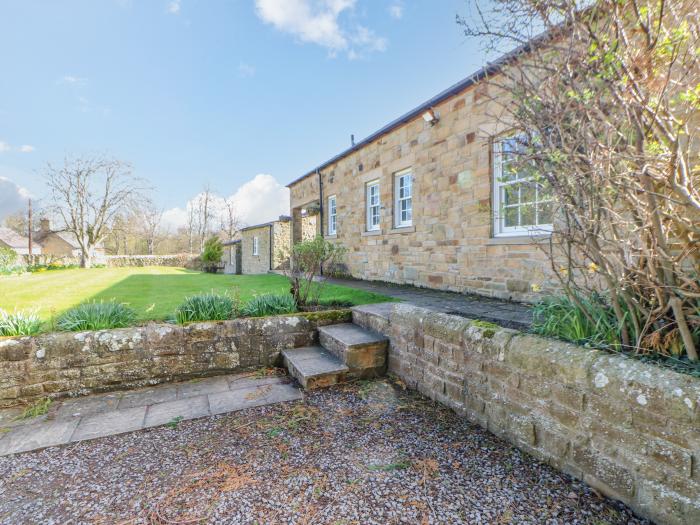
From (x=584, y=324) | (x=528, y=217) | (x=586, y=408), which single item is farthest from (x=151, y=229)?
(x=586, y=408)

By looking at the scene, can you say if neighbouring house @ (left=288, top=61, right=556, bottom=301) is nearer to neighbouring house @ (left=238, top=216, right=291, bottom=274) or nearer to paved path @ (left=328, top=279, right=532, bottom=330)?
paved path @ (left=328, top=279, right=532, bottom=330)

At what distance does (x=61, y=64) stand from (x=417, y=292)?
35.6ft

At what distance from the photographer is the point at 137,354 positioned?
353 cm

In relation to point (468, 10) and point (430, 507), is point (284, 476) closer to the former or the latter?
point (430, 507)

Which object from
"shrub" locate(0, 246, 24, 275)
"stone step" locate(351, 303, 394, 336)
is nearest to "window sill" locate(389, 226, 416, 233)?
"stone step" locate(351, 303, 394, 336)

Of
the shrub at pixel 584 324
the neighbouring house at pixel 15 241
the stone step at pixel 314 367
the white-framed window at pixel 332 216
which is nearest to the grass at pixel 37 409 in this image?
the stone step at pixel 314 367

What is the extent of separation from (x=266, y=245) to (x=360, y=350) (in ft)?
44.4

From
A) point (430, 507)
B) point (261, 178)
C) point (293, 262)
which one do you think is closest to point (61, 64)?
point (293, 262)

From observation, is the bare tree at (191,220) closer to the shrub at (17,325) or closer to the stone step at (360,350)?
the shrub at (17,325)

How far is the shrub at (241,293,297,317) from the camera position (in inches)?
172

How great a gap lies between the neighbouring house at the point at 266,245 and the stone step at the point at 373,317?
9.61m

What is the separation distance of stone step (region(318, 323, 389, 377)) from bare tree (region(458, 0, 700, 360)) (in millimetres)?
2250

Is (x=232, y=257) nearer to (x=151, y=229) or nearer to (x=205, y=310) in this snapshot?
(x=205, y=310)

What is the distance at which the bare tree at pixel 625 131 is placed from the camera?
72.5 inches
